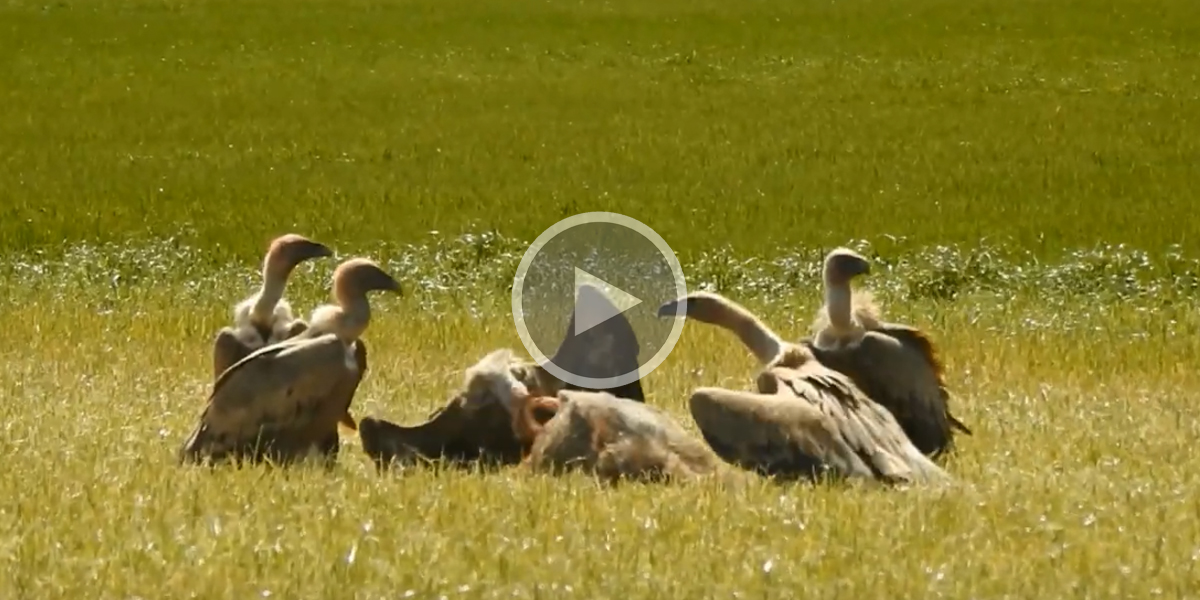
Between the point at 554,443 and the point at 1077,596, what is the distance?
264 cm

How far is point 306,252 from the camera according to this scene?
33.0ft

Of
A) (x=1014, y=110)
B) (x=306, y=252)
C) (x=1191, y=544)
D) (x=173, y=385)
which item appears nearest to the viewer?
(x=1191, y=544)

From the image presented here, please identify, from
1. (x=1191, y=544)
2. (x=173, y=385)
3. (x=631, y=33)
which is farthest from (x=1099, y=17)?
(x=1191, y=544)

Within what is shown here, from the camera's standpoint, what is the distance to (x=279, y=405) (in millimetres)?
8781

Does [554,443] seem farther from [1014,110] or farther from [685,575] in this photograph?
[1014,110]

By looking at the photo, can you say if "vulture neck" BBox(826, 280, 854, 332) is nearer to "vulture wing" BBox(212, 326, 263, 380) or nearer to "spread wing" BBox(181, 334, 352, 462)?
"spread wing" BBox(181, 334, 352, 462)

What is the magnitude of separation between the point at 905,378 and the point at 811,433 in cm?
117

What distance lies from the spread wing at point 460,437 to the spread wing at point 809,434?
2.98 feet

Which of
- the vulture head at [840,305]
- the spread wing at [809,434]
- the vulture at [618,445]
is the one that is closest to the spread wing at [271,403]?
the vulture at [618,445]

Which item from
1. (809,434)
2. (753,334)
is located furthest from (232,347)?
(809,434)

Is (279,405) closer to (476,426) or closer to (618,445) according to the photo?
(476,426)

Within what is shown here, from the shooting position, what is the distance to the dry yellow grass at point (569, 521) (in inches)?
265

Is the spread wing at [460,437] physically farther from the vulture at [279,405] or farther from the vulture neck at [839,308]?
the vulture neck at [839,308]
